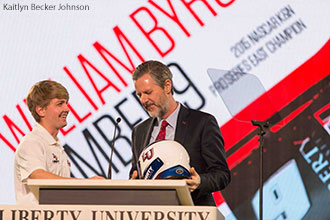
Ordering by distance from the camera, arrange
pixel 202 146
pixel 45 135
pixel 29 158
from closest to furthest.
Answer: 1. pixel 29 158
2. pixel 45 135
3. pixel 202 146

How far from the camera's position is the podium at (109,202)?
1871 mm

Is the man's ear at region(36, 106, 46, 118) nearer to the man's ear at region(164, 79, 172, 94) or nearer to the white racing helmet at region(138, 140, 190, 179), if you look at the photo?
the man's ear at region(164, 79, 172, 94)

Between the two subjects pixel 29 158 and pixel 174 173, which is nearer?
pixel 174 173

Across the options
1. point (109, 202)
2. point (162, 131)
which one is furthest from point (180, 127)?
point (109, 202)

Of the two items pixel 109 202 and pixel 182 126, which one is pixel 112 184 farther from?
pixel 182 126

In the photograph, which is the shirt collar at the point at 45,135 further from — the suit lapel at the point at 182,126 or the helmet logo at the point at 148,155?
the helmet logo at the point at 148,155

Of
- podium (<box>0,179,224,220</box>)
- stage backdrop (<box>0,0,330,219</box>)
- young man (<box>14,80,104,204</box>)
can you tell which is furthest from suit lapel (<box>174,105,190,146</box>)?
stage backdrop (<box>0,0,330,219</box>)

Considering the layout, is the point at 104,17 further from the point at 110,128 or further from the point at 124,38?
the point at 110,128

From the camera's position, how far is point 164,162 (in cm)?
211

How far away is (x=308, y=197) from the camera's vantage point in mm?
4930

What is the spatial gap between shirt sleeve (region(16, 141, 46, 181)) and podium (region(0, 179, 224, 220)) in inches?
17.3

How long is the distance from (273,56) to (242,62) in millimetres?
288

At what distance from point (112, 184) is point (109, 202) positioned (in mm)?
73

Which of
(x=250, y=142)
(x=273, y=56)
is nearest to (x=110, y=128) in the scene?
(x=250, y=142)
